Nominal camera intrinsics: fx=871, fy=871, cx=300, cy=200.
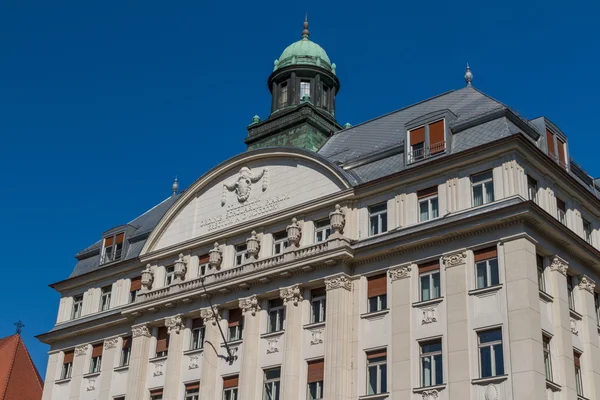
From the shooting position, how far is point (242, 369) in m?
41.0

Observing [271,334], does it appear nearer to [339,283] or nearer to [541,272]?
[339,283]

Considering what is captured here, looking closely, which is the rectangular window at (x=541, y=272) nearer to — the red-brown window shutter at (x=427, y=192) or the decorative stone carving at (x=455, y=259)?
the decorative stone carving at (x=455, y=259)

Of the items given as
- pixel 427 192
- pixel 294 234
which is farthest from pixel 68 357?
pixel 427 192

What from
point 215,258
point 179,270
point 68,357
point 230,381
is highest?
point 215,258

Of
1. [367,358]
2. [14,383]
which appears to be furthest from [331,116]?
[14,383]

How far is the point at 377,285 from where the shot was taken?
38938mm

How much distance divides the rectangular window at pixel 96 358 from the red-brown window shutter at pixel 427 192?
855 inches

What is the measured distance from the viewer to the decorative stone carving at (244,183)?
45.4 meters

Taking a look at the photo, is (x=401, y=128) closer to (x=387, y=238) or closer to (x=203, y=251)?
(x=387, y=238)

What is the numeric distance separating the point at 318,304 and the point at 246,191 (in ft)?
26.9

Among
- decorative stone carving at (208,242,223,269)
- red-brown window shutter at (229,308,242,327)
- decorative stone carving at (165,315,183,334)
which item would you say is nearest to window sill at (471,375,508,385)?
red-brown window shutter at (229,308,242,327)

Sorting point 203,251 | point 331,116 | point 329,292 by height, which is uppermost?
point 331,116

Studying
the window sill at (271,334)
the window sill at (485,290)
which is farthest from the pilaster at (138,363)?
the window sill at (485,290)

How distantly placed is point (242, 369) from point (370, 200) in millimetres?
9971
